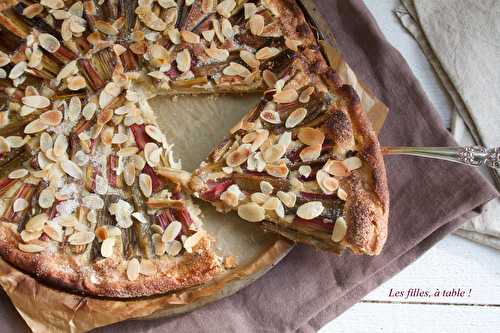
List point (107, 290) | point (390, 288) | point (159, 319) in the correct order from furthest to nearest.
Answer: point (390, 288) → point (159, 319) → point (107, 290)

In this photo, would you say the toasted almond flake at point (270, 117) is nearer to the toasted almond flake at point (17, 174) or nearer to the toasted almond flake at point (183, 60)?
the toasted almond flake at point (183, 60)

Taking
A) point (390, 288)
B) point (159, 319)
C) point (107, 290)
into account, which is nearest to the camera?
point (107, 290)

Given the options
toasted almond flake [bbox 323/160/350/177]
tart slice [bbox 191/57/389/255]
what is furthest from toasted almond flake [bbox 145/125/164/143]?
toasted almond flake [bbox 323/160/350/177]

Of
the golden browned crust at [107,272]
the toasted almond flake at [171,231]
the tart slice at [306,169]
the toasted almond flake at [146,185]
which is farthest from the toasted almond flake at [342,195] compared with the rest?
the toasted almond flake at [146,185]

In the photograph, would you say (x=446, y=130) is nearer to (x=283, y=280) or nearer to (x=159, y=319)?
(x=283, y=280)

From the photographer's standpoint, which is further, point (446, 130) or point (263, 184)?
point (446, 130)

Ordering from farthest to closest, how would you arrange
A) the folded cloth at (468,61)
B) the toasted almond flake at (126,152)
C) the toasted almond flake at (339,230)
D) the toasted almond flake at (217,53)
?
1. the folded cloth at (468,61)
2. the toasted almond flake at (217,53)
3. the toasted almond flake at (126,152)
4. the toasted almond flake at (339,230)

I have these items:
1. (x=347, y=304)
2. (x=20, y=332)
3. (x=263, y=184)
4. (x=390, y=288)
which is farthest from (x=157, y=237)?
(x=390, y=288)
